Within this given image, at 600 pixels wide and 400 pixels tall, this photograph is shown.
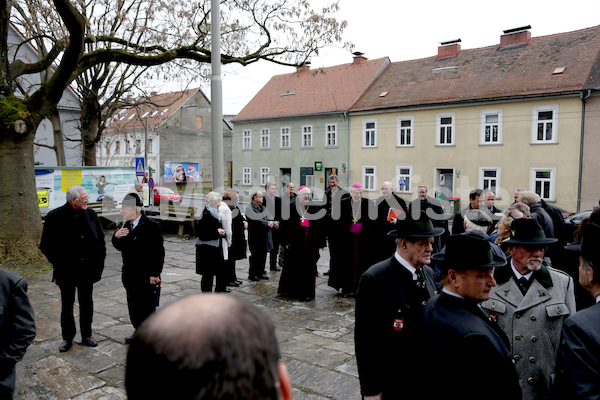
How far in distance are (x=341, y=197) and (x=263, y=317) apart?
7971 mm

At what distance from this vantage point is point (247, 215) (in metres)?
10.2

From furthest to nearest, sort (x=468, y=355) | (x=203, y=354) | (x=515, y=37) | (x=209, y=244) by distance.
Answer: (x=515, y=37) → (x=209, y=244) → (x=468, y=355) → (x=203, y=354)

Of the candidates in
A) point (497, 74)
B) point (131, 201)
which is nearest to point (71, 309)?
point (131, 201)

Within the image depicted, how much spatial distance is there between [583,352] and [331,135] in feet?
113

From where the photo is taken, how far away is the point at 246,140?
42.6 meters

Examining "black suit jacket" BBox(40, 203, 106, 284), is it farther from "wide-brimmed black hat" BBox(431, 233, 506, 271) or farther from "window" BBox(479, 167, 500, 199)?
"window" BBox(479, 167, 500, 199)

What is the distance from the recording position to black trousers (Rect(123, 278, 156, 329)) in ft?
19.7

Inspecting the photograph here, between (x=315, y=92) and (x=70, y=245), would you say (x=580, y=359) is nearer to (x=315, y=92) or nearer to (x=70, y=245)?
(x=70, y=245)

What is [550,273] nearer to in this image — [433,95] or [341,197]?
[341,197]

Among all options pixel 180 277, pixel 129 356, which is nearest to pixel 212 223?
pixel 180 277

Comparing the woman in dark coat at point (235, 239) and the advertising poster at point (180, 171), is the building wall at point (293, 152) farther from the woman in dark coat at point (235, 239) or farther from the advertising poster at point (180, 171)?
the woman in dark coat at point (235, 239)

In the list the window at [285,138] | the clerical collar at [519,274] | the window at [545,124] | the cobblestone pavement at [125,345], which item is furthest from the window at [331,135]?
the clerical collar at [519,274]

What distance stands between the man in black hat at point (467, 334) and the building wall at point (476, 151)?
26.0m

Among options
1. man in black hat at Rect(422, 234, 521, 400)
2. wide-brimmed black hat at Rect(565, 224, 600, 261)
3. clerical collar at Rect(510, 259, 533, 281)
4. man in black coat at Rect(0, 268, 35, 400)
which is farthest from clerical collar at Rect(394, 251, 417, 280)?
man in black coat at Rect(0, 268, 35, 400)
